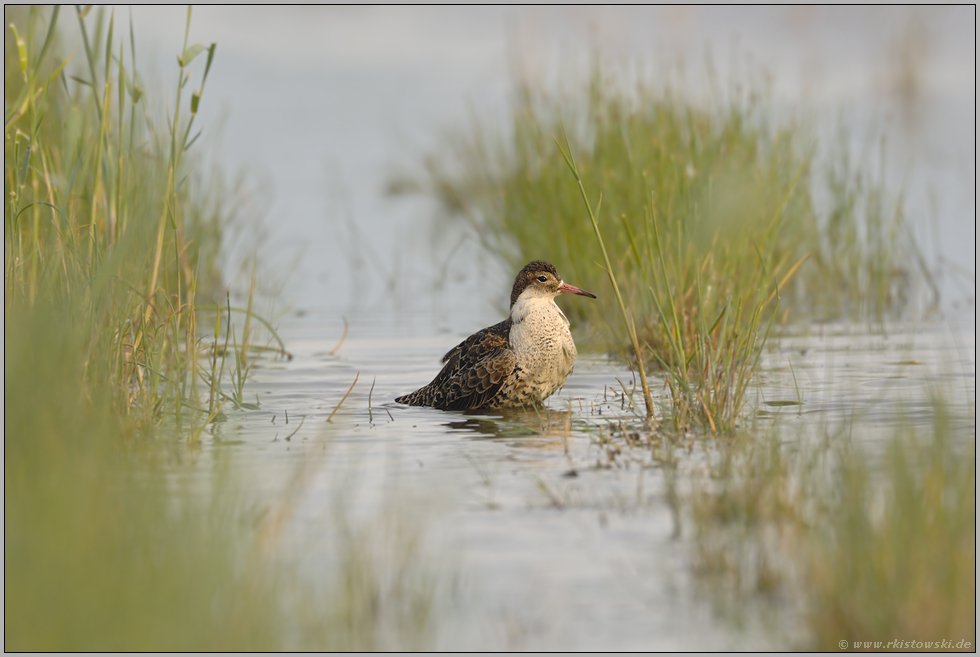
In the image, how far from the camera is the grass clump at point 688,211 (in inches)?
359

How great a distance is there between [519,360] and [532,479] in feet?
8.17

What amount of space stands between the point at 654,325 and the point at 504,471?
3522 mm

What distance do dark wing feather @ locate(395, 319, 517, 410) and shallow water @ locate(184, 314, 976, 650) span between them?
165 millimetres

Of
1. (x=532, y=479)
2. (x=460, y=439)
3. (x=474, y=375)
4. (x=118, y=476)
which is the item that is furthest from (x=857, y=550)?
(x=474, y=375)

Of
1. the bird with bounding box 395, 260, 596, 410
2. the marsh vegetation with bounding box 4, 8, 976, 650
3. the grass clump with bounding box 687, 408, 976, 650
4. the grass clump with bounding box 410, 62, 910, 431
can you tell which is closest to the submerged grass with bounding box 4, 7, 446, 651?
the marsh vegetation with bounding box 4, 8, 976, 650

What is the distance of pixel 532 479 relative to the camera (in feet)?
20.0

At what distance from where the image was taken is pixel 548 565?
15.7 ft

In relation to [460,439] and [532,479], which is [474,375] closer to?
[460,439]

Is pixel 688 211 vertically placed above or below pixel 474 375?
above

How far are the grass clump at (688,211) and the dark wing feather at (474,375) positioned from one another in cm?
120

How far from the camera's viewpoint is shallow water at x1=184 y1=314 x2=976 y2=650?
4.28 metres

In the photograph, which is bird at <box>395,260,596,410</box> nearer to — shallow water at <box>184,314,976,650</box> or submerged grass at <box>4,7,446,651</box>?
shallow water at <box>184,314,976,650</box>

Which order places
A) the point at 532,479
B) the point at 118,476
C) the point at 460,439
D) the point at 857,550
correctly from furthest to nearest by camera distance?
the point at 460,439, the point at 532,479, the point at 118,476, the point at 857,550

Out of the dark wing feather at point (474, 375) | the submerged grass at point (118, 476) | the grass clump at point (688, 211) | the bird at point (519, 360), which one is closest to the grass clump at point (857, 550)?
the submerged grass at point (118, 476)
